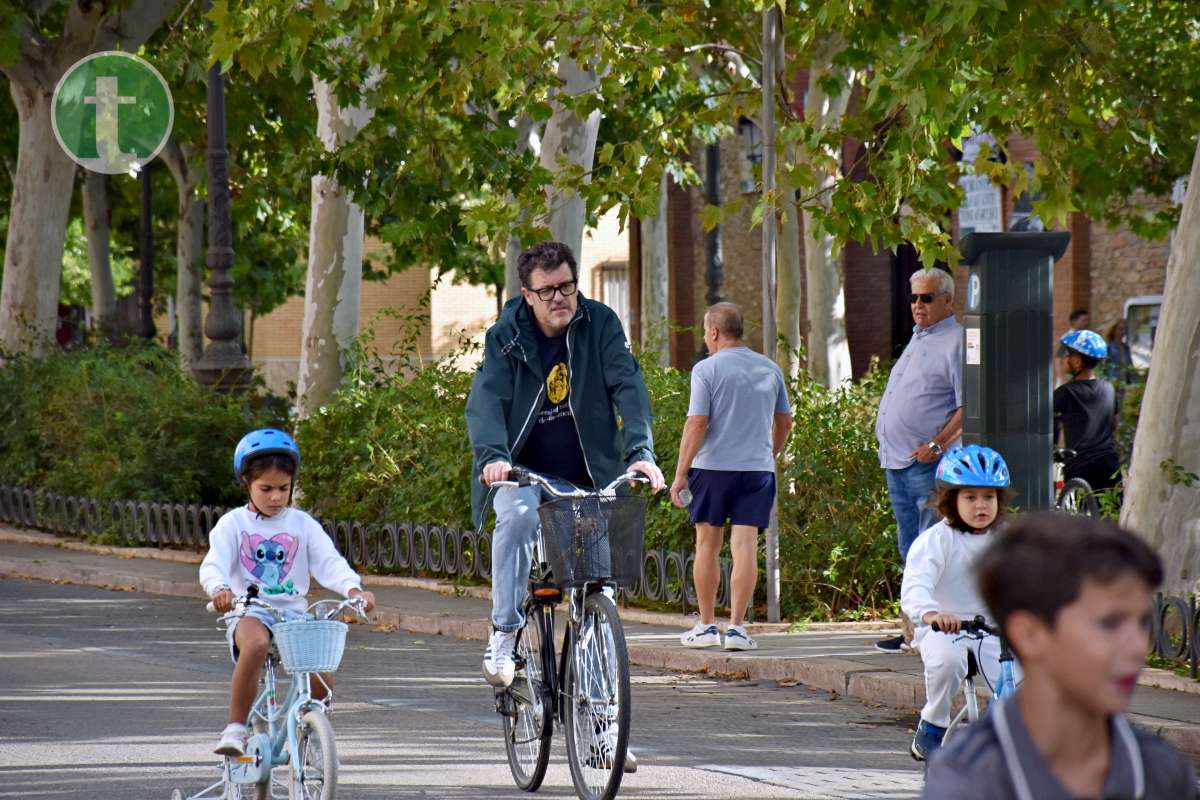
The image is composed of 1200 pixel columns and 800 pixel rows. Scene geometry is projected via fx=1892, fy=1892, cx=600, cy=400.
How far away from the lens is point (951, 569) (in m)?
6.16

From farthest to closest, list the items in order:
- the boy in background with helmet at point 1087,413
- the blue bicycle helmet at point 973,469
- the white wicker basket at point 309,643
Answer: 1. the boy in background with helmet at point 1087,413
2. the blue bicycle helmet at point 973,469
3. the white wicker basket at point 309,643

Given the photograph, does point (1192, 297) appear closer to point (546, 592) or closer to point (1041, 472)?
point (1041, 472)

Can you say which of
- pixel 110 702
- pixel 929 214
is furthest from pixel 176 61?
pixel 110 702

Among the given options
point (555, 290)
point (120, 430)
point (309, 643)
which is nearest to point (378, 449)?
point (120, 430)

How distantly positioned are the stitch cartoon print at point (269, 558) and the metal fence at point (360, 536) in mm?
5581

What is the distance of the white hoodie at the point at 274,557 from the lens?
19.9ft

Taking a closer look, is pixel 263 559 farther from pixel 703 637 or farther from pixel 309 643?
pixel 703 637

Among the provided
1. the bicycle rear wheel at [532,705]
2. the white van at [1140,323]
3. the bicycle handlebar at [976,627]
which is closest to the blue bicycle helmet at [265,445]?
the bicycle rear wheel at [532,705]

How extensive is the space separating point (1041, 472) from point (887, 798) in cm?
343

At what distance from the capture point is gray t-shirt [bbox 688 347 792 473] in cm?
1066

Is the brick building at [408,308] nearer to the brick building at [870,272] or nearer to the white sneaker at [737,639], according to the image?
the brick building at [870,272]

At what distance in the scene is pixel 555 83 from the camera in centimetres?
1457

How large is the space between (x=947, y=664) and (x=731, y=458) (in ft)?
15.4

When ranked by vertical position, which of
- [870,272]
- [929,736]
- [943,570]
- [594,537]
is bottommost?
[929,736]
